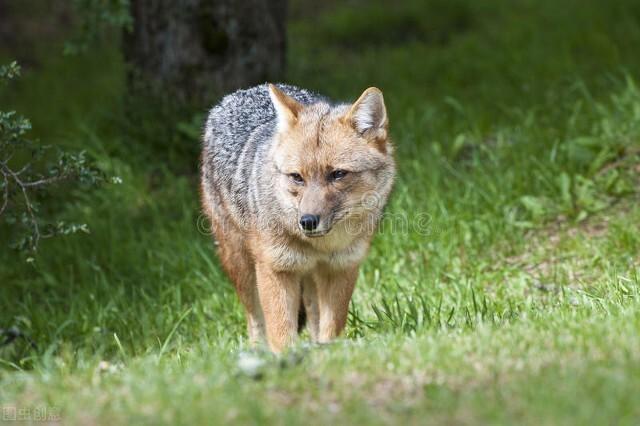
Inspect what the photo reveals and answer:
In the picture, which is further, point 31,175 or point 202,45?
point 202,45

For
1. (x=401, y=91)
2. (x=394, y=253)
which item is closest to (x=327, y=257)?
(x=394, y=253)

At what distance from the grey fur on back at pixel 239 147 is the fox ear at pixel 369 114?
53cm

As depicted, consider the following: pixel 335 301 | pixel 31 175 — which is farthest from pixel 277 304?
pixel 31 175

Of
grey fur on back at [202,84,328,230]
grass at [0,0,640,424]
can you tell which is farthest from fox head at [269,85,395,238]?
A: grass at [0,0,640,424]

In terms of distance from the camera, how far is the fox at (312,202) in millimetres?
4625

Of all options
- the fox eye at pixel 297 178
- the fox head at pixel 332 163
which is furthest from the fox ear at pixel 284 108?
the fox eye at pixel 297 178

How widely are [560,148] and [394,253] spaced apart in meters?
1.62

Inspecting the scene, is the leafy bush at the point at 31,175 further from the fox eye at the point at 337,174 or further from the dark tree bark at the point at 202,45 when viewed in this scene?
the dark tree bark at the point at 202,45

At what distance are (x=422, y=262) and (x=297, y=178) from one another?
1.70 meters

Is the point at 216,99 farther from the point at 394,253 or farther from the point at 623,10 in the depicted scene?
the point at 623,10

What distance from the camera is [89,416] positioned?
323 cm

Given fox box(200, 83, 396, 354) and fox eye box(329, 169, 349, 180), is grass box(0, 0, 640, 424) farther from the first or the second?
fox eye box(329, 169, 349, 180)

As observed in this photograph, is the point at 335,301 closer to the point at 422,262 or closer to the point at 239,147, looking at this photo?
the point at 239,147

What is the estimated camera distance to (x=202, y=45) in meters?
7.74
